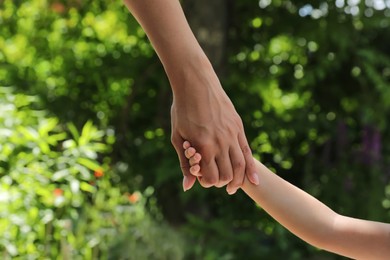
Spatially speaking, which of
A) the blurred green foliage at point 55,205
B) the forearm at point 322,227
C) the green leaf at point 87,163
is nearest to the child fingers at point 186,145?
the forearm at point 322,227

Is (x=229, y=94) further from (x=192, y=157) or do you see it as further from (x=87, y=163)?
(x=192, y=157)

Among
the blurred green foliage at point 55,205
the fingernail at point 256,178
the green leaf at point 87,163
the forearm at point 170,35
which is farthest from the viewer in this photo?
the green leaf at point 87,163

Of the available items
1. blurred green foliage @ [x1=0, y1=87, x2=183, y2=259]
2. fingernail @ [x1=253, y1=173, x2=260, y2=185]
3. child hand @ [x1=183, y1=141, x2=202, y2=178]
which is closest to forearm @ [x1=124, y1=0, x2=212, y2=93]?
child hand @ [x1=183, y1=141, x2=202, y2=178]

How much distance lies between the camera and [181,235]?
3.48 metres

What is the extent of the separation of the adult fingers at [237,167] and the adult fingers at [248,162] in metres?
0.02

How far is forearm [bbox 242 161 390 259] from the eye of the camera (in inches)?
61.0

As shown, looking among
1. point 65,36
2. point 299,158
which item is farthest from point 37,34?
point 299,158

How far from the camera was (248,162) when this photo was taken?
1484 mm

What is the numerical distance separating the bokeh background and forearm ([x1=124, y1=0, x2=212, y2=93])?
6.19 feet

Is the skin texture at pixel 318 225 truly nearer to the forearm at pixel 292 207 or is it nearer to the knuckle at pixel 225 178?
the forearm at pixel 292 207

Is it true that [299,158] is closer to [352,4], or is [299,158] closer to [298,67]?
[298,67]

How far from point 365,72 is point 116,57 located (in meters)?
1.26

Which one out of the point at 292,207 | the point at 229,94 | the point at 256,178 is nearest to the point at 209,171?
the point at 256,178

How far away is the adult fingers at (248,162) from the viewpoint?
1.46 metres
